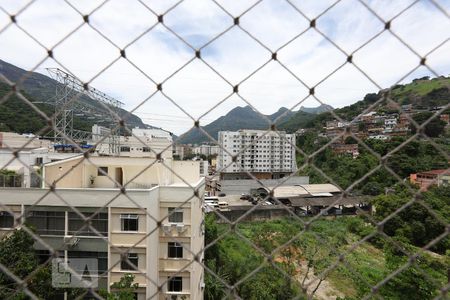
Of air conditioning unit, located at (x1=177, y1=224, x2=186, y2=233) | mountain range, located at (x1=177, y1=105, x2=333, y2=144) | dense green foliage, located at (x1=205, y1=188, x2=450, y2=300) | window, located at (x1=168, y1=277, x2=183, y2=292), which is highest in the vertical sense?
mountain range, located at (x1=177, y1=105, x2=333, y2=144)

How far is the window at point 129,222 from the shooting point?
11.3 ft

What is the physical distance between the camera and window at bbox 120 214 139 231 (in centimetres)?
345

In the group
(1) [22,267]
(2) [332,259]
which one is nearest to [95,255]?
(1) [22,267]

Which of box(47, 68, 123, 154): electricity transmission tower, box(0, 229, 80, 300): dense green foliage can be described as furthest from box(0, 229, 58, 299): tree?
box(47, 68, 123, 154): electricity transmission tower

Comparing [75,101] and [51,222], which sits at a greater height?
[75,101]

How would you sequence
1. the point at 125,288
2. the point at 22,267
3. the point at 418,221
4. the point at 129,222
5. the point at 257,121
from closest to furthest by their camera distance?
the point at 257,121
the point at 22,267
the point at 125,288
the point at 129,222
the point at 418,221

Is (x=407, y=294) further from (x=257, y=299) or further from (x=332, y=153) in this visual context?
(x=332, y=153)

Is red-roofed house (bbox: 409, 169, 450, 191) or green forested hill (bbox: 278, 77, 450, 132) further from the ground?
green forested hill (bbox: 278, 77, 450, 132)

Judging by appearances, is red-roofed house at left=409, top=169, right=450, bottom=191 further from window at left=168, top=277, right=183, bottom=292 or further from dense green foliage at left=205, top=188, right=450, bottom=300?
window at left=168, top=277, right=183, bottom=292

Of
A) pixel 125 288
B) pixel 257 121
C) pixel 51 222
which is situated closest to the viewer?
pixel 257 121

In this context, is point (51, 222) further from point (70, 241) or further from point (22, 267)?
point (70, 241)

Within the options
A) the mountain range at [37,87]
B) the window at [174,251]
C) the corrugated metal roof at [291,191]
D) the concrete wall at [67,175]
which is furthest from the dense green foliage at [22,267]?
the corrugated metal roof at [291,191]

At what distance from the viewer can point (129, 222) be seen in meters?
3.49

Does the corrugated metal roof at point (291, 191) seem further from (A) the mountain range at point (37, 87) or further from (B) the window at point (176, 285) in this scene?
(A) the mountain range at point (37, 87)
